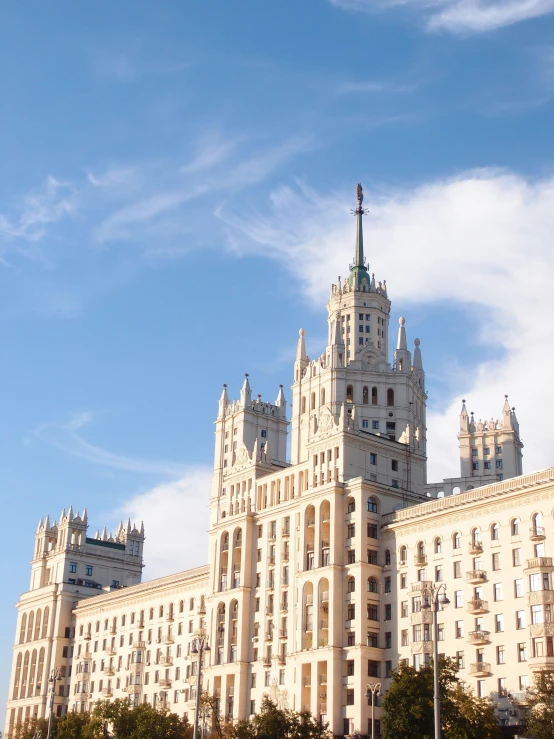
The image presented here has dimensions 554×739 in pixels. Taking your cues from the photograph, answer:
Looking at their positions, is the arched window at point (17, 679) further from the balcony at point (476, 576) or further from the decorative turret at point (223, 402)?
the balcony at point (476, 576)

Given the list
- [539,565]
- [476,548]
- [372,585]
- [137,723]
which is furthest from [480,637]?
[137,723]

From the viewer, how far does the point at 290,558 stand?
11219 cm

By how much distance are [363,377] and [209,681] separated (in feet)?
179

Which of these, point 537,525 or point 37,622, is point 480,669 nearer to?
point 537,525

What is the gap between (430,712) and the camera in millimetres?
79688

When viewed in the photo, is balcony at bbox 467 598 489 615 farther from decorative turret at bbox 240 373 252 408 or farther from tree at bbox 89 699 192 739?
decorative turret at bbox 240 373 252 408

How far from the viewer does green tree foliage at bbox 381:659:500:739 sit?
3100 inches

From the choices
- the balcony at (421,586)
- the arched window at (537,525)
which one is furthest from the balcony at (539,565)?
the balcony at (421,586)

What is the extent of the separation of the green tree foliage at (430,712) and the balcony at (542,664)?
6176 mm

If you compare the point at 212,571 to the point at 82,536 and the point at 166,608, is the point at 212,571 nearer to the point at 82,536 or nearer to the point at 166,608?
the point at 166,608

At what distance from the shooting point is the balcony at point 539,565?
87.9 m

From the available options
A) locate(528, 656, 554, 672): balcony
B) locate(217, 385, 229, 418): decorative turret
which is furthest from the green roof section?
locate(528, 656, 554, 672): balcony

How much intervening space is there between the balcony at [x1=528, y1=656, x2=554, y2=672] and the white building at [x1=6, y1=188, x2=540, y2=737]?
0.24 m

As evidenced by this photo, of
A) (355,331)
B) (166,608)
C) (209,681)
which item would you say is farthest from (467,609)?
(355,331)
